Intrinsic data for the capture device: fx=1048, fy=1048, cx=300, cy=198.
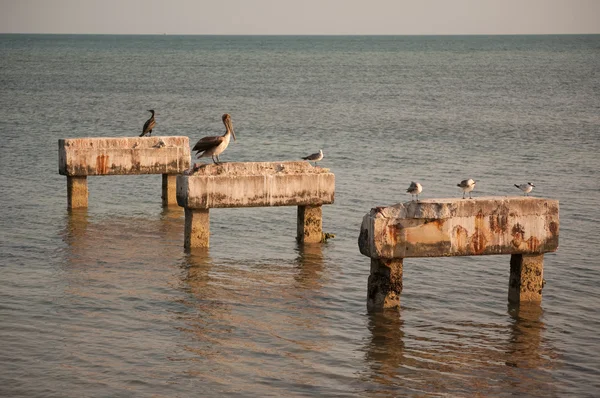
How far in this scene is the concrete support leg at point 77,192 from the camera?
24.8 m

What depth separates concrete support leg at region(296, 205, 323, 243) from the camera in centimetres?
2122

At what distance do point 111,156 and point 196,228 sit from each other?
4149 millimetres

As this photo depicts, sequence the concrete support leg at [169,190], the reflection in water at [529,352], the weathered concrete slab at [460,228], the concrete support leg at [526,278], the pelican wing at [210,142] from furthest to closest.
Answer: the concrete support leg at [169,190], the pelican wing at [210,142], the concrete support leg at [526,278], the weathered concrete slab at [460,228], the reflection in water at [529,352]

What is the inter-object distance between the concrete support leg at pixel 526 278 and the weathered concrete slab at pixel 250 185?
4.67m

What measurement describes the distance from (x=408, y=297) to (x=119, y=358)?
5492mm

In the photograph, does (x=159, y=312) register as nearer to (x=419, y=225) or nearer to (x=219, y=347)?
(x=219, y=347)

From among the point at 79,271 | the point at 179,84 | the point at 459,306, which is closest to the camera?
the point at 459,306

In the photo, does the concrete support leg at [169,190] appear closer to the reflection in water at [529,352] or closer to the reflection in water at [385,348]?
the reflection in water at [385,348]

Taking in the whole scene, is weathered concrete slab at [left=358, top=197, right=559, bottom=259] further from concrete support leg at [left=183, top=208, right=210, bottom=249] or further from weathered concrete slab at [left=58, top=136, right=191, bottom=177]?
weathered concrete slab at [left=58, top=136, right=191, bottom=177]

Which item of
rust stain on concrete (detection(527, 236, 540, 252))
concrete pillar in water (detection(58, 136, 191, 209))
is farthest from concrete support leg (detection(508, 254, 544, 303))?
concrete pillar in water (detection(58, 136, 191, 209))

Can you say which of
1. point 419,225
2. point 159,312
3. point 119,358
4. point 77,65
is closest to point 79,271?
point 159,312

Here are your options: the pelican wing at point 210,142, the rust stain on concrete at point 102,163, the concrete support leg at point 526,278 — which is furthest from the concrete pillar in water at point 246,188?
the concrete support leg at point 526,278

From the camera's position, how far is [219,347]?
49.4ft

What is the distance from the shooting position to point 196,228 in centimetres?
2034
